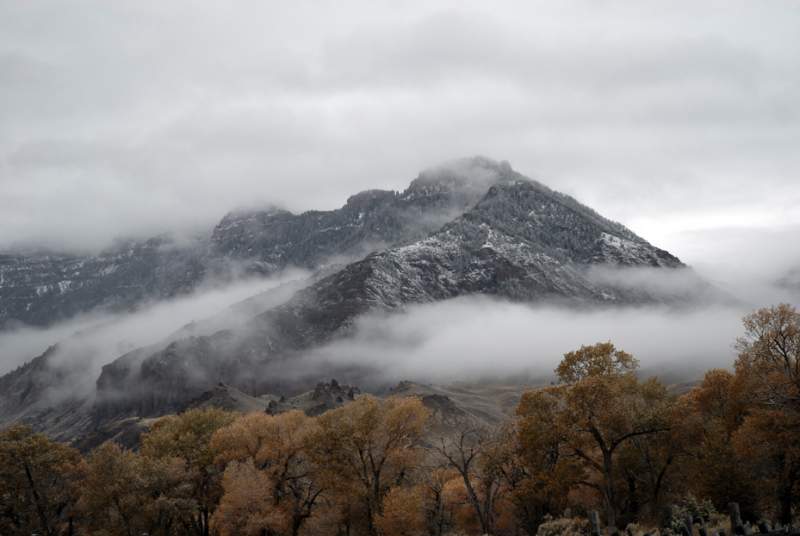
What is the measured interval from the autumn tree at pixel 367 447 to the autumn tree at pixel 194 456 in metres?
15.6

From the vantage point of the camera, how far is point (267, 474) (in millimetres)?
64125

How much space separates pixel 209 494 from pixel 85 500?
12355 mm

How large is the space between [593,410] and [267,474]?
34.2m

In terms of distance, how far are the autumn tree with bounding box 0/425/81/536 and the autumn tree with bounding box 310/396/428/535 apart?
1222 inches

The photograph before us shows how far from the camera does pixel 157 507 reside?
61.3 metres

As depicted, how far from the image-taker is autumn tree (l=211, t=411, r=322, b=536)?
195ft

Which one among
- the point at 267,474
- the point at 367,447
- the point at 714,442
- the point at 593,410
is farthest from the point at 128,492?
the point at 714,442

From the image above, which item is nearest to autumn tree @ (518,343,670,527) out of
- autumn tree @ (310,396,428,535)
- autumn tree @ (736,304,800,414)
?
autumn tree @ (736,304,800,414)

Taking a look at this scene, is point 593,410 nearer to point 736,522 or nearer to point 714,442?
point 714,442

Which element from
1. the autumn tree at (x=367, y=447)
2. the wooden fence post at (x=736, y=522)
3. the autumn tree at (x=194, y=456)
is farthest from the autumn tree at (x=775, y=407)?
the autumn tree at (x=194, y=456)

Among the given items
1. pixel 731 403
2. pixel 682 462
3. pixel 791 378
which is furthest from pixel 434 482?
pixel 791 378

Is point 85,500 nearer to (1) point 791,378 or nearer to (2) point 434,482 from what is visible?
(2) point 434,482

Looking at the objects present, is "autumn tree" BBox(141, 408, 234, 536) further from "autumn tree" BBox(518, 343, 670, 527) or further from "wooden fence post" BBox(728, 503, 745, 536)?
"wooden fence post" BBox(728, 503, 745, 536)

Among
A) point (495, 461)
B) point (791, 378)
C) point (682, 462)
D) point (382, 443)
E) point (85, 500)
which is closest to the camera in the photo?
point (791, 378)
